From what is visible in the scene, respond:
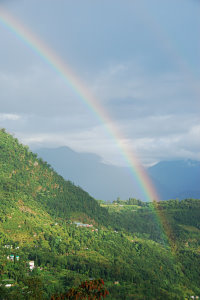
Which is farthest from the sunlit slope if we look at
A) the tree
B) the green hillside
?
the tree

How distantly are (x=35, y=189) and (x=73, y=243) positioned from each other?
111 feet

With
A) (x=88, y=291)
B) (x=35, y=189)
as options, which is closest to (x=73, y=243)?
(x=35, y=189)

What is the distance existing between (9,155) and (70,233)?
4218 centimetres

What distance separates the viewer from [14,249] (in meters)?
70.1

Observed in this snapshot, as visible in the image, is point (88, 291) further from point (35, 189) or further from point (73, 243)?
point (35, 189)

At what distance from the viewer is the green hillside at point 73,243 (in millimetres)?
59312

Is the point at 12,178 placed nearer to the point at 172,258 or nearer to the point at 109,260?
the point at 109,260

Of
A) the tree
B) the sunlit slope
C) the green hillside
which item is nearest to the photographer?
the tree

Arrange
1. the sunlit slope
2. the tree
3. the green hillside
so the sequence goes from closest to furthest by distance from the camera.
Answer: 1. the tree
2. the green hillside
3. the sunlit slope

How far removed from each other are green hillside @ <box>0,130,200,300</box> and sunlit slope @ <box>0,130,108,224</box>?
327mm

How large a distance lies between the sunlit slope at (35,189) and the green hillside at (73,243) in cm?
33

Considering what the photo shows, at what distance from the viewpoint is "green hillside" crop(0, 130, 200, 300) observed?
195 ft

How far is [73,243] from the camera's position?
83.3m

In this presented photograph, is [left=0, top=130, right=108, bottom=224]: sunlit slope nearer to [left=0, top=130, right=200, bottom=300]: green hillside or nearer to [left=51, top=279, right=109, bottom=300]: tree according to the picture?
[left=0, top=130, right=200, bottom=300]: green hillside
